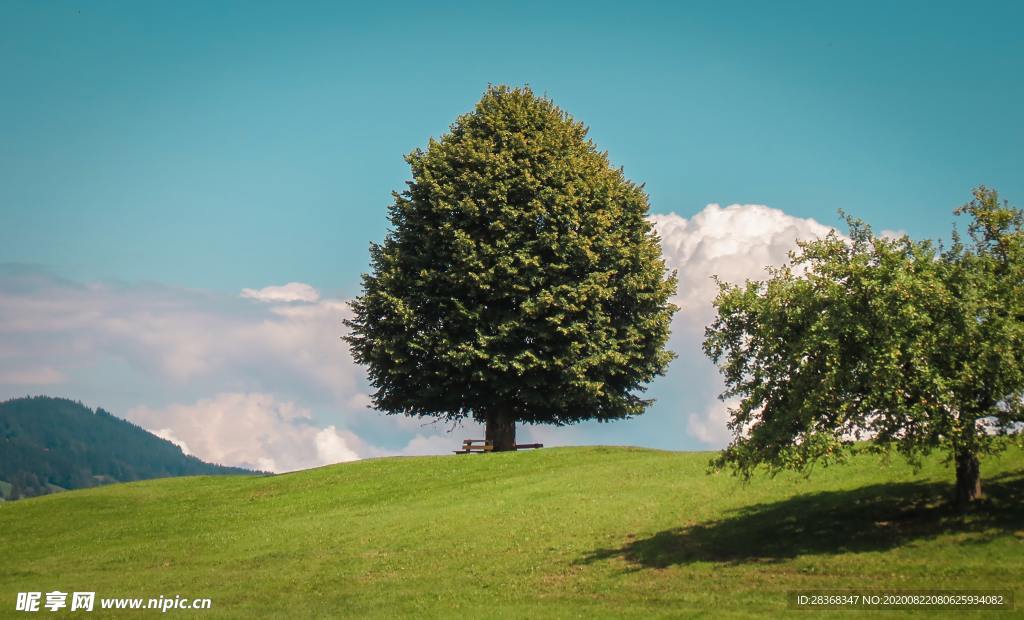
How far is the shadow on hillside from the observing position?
1184 inches

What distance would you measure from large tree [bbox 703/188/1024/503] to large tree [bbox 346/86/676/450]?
24.6 m

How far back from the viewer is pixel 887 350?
2720cm

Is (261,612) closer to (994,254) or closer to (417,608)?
(417,608)

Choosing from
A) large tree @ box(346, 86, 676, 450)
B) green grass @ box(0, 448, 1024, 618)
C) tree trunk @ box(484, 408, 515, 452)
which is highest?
large tree @ box(346, 86, 676, 450)

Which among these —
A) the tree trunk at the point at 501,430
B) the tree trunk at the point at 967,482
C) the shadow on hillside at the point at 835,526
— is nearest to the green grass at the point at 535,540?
the shadow on hillside at the point at 835,526

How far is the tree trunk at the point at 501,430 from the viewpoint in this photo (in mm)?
59031

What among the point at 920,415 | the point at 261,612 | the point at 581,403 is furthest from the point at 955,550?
the point at 581,403

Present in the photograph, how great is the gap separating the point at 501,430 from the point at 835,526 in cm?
2945

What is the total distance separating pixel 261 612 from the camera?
30.5m

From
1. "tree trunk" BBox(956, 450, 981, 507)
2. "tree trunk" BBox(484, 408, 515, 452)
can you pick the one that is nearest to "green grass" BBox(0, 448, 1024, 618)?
"tree trunk" BBox(956, 450, 981, 507)

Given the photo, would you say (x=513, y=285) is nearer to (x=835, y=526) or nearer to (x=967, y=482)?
(x=835, y=526)

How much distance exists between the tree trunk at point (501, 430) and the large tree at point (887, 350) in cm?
2942

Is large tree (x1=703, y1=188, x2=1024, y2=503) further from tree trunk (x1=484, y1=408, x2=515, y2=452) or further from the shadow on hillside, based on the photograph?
tree trunk (x1=484, y1=408, x2=515, y2=452)

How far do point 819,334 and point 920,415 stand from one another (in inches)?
149
